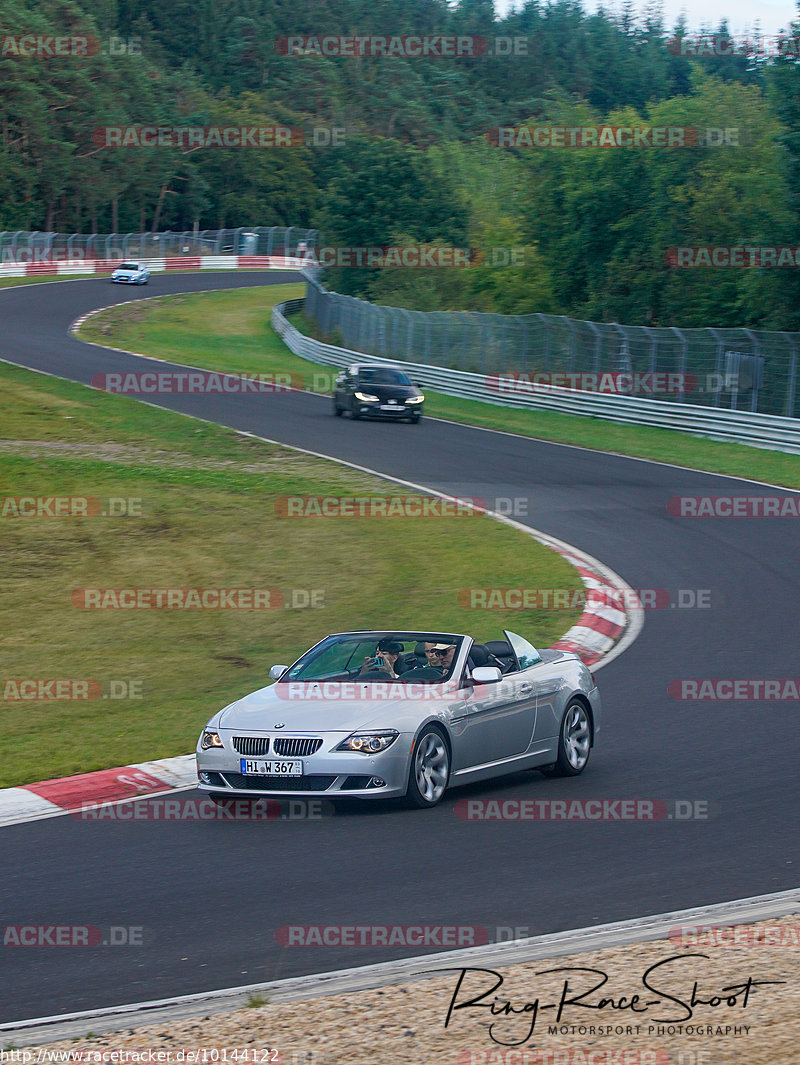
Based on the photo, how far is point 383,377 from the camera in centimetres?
3659

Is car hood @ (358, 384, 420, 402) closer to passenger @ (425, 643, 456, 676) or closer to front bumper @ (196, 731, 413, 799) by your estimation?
passenger @ (425, 643, 456, 676)

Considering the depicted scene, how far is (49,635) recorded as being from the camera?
1495 centimetres

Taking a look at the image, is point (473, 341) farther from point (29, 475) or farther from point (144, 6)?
point (144, 6)

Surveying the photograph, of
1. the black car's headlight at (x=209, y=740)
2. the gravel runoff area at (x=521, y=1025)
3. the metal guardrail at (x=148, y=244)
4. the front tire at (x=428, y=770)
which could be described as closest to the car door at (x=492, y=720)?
the front tire at (x=428, y=770)

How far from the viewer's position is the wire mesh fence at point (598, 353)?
3259 cm

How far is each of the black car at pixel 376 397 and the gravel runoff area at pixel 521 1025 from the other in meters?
30.0

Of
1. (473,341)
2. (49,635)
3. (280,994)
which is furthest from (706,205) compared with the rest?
(280,994)

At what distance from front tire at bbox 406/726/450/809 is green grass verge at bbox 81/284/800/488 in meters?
18.5

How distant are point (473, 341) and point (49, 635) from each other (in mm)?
30766

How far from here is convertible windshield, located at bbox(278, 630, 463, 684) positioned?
1005 centimetres

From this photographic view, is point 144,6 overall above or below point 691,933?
above

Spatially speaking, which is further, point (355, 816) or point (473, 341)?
point (473, 341)

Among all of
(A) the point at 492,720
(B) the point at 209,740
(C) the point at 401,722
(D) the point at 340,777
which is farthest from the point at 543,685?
(B) the point at 209,740

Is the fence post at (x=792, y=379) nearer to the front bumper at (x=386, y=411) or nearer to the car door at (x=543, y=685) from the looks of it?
the front bumper at (x=386, y=411)
